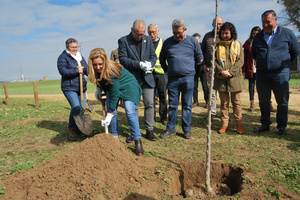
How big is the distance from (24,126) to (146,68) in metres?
3.98

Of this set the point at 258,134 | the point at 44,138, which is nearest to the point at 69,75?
the point at 44,138

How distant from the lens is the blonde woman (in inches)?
141

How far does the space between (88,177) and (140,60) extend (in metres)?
2.40

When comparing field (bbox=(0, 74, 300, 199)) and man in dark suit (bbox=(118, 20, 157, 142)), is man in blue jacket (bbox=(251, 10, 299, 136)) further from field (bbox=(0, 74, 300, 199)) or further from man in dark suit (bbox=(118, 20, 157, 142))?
man in dark suit (bbox=(118, 20, 157, 142))

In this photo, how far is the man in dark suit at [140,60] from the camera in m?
4.25

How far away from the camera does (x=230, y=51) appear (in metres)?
4.50

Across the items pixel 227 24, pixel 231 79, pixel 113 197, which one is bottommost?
pixel 113 197

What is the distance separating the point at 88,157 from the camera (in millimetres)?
3094

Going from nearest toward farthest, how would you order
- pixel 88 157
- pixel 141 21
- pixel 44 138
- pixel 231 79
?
pixel 88 157 → pixel 141 21 → pixel 231 79 → pixel 44 138

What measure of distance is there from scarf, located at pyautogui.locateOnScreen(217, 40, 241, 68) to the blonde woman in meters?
1.81

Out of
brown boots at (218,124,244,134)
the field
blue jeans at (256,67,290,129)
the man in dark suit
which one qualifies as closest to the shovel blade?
the field

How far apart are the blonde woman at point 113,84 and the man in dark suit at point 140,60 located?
0.40 m

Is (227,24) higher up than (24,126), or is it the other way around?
(227,24)

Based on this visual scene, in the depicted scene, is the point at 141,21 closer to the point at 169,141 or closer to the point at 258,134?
the point at 169,141
